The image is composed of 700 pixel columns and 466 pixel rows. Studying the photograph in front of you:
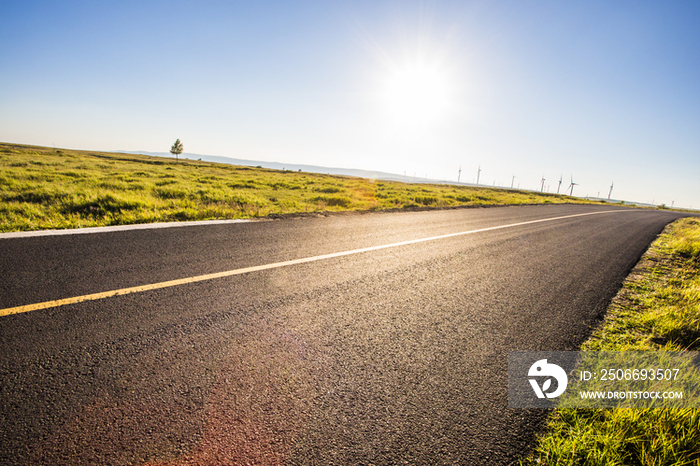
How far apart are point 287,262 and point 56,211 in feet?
23.7

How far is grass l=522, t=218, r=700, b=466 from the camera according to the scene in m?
1.62

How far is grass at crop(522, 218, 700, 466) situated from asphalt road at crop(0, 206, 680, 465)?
0.16 meters

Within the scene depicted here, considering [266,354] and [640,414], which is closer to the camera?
[640,414]

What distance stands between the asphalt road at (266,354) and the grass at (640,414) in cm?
16

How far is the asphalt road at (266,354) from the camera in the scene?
154cm

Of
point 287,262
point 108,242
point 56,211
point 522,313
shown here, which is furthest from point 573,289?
point 56,211

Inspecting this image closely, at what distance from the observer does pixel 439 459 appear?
1.54 meters

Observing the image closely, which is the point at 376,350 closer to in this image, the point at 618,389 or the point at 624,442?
the point at 624,442

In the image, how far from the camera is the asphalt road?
1.54 metres

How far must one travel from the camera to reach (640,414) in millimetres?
1867

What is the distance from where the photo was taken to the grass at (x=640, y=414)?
162cm

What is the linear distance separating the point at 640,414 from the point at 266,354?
264cm

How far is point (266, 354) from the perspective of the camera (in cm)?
223

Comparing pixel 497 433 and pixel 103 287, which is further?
pixel 103 287
